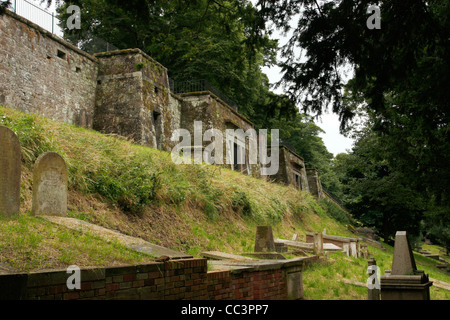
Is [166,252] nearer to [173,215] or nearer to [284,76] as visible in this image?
[284,76]

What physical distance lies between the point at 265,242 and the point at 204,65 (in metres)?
18.6

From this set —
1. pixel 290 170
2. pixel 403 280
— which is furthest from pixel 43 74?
pixel 290 170

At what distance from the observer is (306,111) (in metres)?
5.49

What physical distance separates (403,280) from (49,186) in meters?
5.39

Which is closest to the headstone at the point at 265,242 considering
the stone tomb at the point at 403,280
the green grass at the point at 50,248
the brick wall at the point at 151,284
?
the brick wall at the point at 151,284

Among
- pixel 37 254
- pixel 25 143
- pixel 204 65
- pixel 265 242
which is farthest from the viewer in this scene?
pixel 204 65

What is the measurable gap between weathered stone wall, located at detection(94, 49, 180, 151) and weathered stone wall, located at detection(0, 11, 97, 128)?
44cm

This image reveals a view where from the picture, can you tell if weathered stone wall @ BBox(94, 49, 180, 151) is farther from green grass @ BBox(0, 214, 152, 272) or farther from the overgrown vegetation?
green grass @ BBox(0, 214, 152, 272)

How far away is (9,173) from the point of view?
17.6 feet

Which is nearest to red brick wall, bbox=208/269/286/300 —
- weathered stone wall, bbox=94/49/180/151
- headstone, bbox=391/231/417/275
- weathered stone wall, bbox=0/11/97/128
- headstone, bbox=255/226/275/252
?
headstone, bbox=391/231/417/275

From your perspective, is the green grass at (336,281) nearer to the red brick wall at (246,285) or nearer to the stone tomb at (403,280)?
the red brick wall at (246,285)

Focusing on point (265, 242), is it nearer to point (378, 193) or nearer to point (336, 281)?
point (336, 281)

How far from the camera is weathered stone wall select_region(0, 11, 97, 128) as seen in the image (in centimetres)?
1221
